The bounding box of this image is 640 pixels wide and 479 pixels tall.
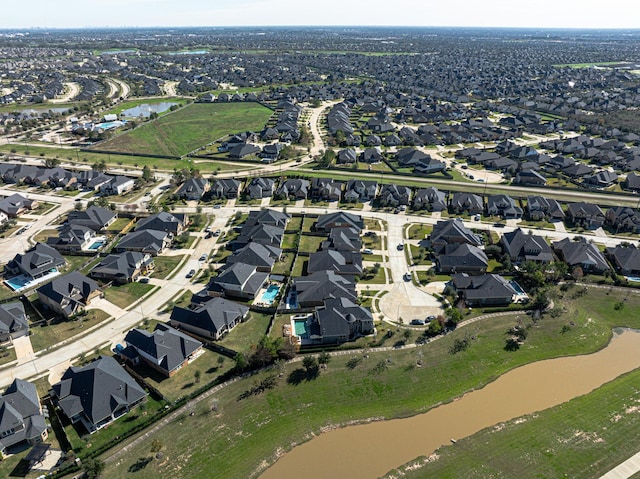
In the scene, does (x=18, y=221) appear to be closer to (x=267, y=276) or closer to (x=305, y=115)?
(x=267, y=276)

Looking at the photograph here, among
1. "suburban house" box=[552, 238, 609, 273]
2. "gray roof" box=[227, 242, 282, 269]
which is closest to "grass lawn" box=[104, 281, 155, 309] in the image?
"gray roof" box=[227, 242, 282, 269]

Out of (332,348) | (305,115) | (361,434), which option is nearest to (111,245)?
(332,348)

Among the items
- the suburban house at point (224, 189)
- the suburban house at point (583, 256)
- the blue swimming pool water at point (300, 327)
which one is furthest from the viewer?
the suburban house at point (224, 189)

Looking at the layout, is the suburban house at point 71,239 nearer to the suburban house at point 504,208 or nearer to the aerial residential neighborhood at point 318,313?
the aerial residential neighborhood at point 318,313

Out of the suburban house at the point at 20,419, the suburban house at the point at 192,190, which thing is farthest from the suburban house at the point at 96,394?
the suburban house at the point at 192,190

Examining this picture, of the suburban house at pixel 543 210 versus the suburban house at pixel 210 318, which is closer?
the suburban house at pixel 210 318

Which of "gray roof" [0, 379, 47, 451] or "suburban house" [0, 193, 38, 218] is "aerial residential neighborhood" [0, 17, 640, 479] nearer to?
"gray roof" [0, 379, 47, 451]
